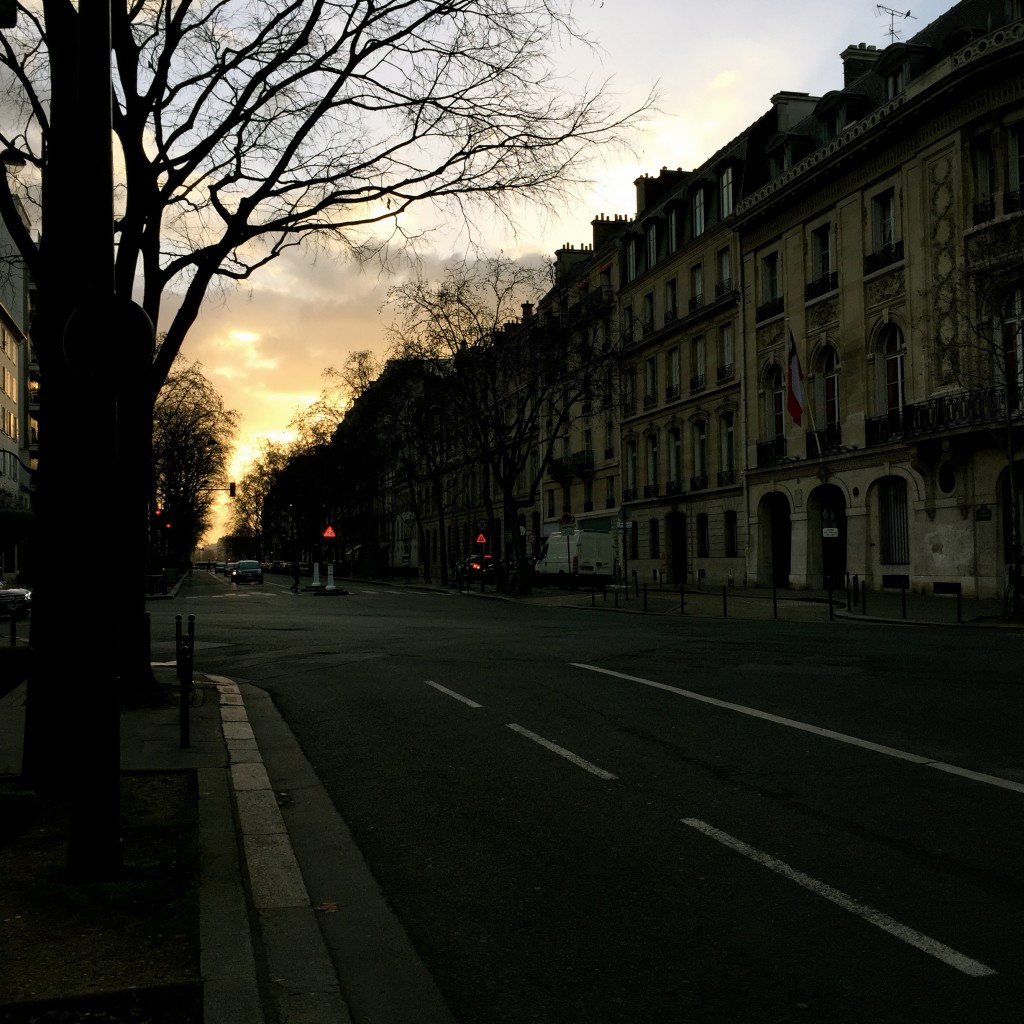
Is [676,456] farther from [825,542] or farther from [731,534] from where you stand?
[825,542]

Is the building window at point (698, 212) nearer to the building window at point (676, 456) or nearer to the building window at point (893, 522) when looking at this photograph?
the building window at point (676, 456)

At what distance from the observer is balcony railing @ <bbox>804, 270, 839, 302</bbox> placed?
36969 mm

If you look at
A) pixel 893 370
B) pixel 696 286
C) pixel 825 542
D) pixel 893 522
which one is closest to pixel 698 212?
pixel 696 286

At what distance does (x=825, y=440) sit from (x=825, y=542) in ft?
12.1

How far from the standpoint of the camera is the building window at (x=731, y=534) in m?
44.8

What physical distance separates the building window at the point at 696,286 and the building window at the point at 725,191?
9.34ft

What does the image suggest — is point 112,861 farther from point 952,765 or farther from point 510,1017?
point 952,765

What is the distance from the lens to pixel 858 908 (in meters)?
4.89

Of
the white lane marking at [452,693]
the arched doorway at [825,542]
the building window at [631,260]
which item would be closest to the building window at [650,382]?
the building window at [631,260]

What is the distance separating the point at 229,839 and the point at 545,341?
37.0 metres

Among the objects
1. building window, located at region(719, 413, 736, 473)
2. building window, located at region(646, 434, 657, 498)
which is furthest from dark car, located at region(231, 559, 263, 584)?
building window, located at region(719, 413, 736, 473)

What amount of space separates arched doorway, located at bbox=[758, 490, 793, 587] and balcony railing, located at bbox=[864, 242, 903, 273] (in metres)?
9.98

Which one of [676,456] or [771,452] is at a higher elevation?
[676,456]

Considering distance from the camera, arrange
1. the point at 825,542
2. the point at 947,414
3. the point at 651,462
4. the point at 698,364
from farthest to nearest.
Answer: the point at 651,462 < the point at 698,364 < the point at 825,542 < the point at 947,414
